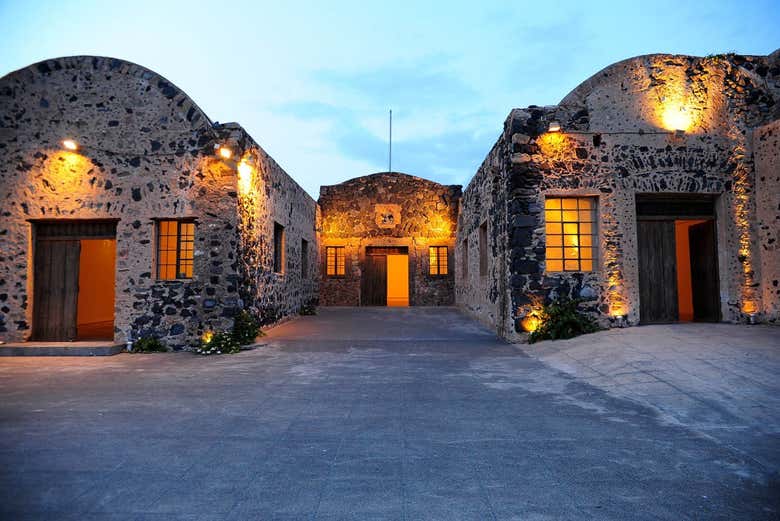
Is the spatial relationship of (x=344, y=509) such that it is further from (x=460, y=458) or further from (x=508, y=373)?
(x=508, y=373)

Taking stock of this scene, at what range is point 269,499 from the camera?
226cm

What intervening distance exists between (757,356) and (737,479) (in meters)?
3.71

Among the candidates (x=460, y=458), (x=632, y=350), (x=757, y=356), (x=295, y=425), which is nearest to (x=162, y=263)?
(x=295, y=425)

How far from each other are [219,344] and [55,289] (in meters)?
3.63

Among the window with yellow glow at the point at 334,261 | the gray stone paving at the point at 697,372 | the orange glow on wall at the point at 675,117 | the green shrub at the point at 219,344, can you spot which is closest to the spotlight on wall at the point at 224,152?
the green shrub at the point at 219,344

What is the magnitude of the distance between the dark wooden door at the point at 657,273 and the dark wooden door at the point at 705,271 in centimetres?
71

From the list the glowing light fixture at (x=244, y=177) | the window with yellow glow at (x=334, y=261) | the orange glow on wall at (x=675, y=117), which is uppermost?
the orange glow on wall at (x=675, y=117)

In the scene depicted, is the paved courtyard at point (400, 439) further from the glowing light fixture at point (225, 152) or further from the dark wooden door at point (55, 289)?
the glowing light fixture at point (225, 152)

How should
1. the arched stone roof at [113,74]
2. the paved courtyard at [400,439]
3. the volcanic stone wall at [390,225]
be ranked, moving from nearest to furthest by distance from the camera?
the paved courtyard at [400,439]
the arched stone roof at [113,74]
the volcanic stone wall at [390,225]

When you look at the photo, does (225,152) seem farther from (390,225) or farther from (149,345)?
(390,225)

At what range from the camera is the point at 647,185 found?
25.2ft

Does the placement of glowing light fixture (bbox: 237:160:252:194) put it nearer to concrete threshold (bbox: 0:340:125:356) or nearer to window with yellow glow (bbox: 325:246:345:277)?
concrete threshold (bbox: 0:340:125:356)

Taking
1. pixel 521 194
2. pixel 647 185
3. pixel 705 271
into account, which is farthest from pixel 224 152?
pixel 705 271

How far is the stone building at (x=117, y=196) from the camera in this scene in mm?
7754
